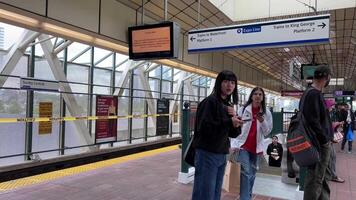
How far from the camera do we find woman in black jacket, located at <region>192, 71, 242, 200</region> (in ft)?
9.09

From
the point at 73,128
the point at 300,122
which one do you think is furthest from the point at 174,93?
the point at 300,122

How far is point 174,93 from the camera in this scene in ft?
49.8

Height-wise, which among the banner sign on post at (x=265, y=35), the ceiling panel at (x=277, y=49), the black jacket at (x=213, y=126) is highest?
the ceiling panel at (x=277, y=49)

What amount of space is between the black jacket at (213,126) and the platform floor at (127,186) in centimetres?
212

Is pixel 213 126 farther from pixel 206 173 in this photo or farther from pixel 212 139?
pixel 206 173

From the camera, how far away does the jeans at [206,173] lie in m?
2.80

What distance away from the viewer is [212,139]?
9.10ft

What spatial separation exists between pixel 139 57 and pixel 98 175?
227 centimetres

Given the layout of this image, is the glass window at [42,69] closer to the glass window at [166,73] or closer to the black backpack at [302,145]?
the glass window at [166,73]

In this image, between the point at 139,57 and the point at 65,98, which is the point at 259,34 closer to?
the point at 139,57

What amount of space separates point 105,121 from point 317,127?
6.58 m

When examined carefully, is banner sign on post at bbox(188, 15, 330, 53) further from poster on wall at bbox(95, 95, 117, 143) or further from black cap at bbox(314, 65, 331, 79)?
poster on wall at bbox(95, 95, 117, 143)

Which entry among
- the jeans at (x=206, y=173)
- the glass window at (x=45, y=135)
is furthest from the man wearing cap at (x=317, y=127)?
the glass window at (x=45, y=135)

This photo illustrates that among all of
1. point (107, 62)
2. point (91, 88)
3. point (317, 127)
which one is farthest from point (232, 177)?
point (107, 62)
